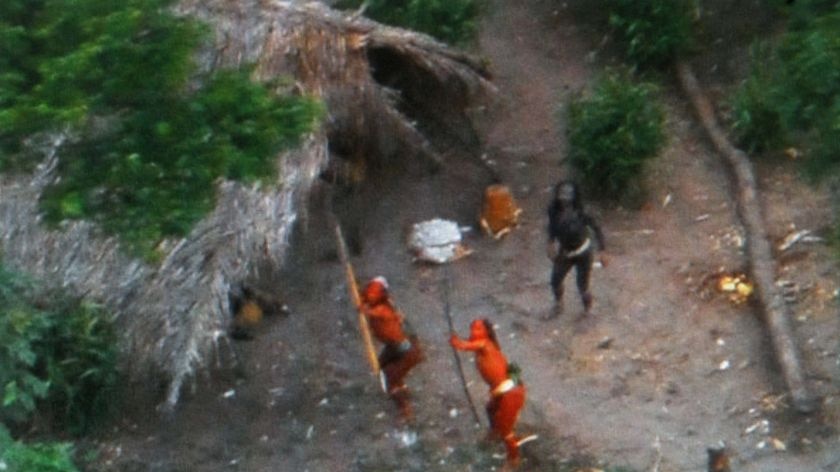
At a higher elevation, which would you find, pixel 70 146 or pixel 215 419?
pixel 70 146

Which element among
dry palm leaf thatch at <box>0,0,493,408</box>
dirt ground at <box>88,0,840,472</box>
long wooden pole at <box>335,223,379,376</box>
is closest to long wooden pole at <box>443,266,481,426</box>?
dirt ground at <box>88,0,840,472</box>

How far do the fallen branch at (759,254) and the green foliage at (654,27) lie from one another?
0.76ft

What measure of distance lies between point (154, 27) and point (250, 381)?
547cm

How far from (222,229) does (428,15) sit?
11.4ft

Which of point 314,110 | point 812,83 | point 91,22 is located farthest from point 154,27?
point 812,83

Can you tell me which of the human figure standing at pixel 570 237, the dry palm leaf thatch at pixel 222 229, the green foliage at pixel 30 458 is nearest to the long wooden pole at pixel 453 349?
the human figure standing at pixel 570 237

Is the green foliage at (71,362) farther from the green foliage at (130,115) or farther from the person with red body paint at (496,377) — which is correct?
the green foliage at (130,115)

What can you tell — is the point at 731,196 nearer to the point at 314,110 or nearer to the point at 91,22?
the point at 314,110

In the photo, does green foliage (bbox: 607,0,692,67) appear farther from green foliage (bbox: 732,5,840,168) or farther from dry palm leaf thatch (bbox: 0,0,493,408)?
green foliage (bbox: 732,5,840,168)

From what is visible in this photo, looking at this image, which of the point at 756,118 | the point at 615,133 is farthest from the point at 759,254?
the point at 756,118

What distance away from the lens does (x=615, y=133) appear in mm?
14102

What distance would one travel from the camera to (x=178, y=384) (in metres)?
11.7

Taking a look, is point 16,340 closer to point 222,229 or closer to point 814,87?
point 222,229

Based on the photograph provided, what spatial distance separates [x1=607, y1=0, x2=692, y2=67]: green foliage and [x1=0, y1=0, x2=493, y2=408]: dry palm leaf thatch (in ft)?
11.1
